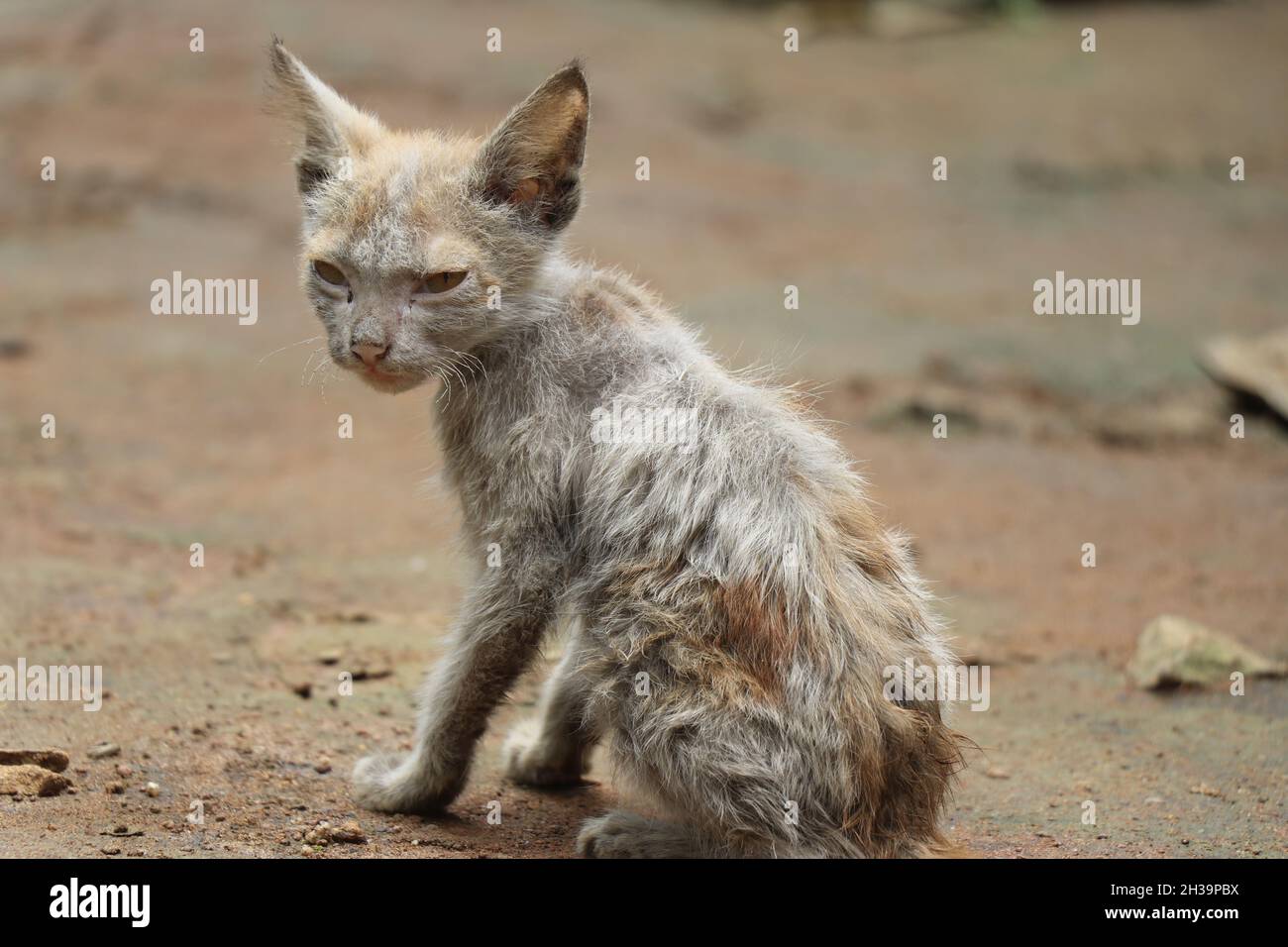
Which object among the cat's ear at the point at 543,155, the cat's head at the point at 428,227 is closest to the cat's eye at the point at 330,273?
the cat's head at the point at 428,227

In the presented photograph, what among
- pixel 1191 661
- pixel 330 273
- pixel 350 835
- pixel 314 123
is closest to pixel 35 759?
pixel 350 835

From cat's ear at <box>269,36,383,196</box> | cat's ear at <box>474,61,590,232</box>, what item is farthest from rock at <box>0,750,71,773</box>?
cat's ear at <box>474,61,590,232</box>

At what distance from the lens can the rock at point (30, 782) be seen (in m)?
5.60

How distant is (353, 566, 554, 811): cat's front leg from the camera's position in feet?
18.3

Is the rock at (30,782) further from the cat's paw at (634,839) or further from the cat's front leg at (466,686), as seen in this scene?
the cat's paw at (634,839)

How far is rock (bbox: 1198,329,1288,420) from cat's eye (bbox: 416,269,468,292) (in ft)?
30.0

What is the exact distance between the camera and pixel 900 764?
522cm

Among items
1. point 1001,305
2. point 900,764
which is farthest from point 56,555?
point 1001,305

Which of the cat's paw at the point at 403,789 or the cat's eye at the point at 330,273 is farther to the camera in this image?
the cat's paw at the point at 403,789

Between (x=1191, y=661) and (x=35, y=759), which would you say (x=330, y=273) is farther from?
(x=1191, y=661)

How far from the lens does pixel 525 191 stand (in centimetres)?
590

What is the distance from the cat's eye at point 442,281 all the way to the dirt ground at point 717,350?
42.2 inches

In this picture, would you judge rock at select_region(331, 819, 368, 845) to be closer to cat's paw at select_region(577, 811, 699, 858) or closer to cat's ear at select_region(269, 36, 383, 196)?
cat's paw at select_region(577, 811, 699, 858)

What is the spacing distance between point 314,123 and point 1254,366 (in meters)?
9.57
